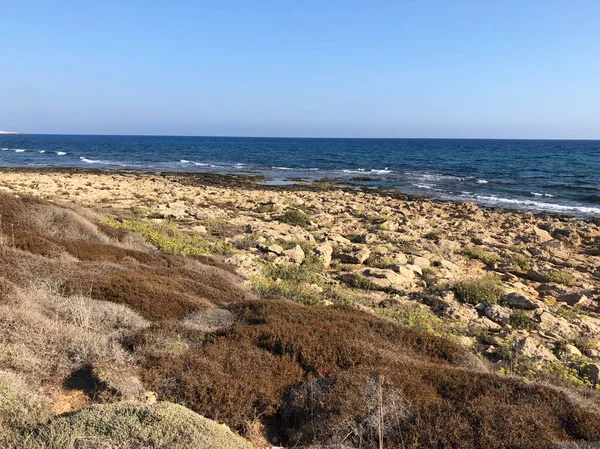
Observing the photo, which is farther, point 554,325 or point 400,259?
point 400,259

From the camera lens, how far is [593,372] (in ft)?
24.6

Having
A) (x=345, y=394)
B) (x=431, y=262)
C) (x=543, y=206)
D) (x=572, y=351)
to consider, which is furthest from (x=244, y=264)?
(x=543, y=206)

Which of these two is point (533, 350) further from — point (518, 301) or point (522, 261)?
point (522, 261)

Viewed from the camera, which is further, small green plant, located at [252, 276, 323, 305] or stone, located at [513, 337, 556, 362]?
small green plant, located at [252, 276, 323, 305]

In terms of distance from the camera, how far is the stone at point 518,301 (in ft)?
35.3

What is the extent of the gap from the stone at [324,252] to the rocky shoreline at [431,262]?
0.21 feet

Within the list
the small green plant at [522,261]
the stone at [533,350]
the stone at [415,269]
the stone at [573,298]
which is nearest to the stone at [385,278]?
the stone at [415,269]

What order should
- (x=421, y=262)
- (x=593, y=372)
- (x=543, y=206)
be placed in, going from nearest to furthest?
1. (x=593, y=372)
2. (x=421, y=262)
3. (x=543, y=206)

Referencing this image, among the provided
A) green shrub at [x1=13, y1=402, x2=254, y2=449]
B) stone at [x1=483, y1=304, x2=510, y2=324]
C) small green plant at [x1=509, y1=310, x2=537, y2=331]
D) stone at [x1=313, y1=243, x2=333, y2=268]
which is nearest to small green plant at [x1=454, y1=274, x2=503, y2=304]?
stone at [x1=483, y1=304, x2=510, y2=324]

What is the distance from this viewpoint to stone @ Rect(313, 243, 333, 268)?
44.3ft

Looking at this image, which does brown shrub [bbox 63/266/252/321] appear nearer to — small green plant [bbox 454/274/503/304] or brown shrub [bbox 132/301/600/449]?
brown shrub [bbox 132/301/600/449]

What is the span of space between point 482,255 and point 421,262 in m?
3.00

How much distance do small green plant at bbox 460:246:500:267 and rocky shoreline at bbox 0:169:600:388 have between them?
0.04 meters

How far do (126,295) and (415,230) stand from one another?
1482 centimetres
